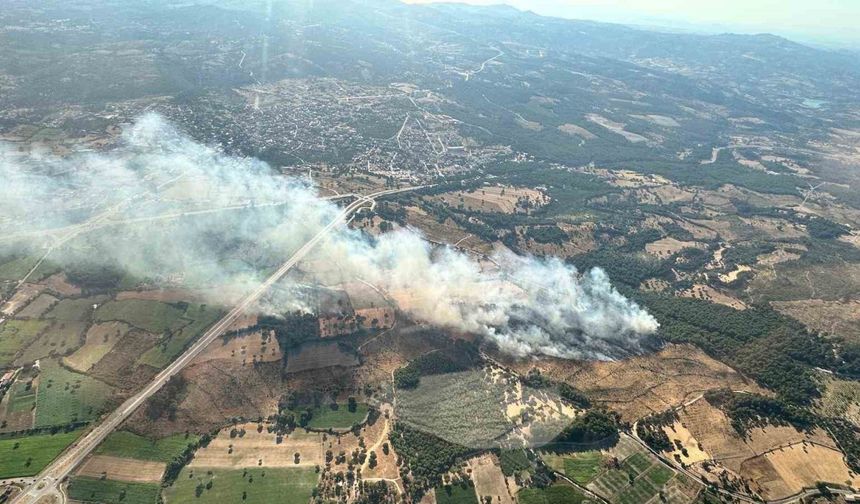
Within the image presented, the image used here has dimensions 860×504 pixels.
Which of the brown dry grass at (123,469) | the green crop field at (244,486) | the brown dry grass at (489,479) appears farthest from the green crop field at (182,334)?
the brown dry grass at (489,479)

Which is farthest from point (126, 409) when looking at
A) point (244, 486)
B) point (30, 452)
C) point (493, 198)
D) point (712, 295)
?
point (712, 295)

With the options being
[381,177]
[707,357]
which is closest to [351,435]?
[707,357]

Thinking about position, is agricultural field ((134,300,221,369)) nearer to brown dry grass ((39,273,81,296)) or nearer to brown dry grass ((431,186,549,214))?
brown dry grass ((39,273,81,296))

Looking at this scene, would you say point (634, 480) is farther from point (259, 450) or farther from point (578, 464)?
point (259, 450)

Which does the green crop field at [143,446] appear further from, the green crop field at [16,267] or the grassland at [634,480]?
the grassland at [634,480]

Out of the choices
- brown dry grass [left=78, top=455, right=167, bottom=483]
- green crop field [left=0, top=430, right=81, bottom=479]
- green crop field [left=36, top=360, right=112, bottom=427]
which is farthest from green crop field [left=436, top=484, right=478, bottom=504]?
green crop field [left=0, top=430, right=81, bottom=479]

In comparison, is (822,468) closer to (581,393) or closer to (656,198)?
(581,393)

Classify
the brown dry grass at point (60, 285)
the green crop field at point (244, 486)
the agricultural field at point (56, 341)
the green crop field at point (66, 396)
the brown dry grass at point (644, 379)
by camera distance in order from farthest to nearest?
the brown dry grass at point (60, 285) → the agricultural field at point (56, 341) → the brown dry grass at point (644, 379) → the green crop field at point (66, 396) → the green crop field at point (244, 486)
